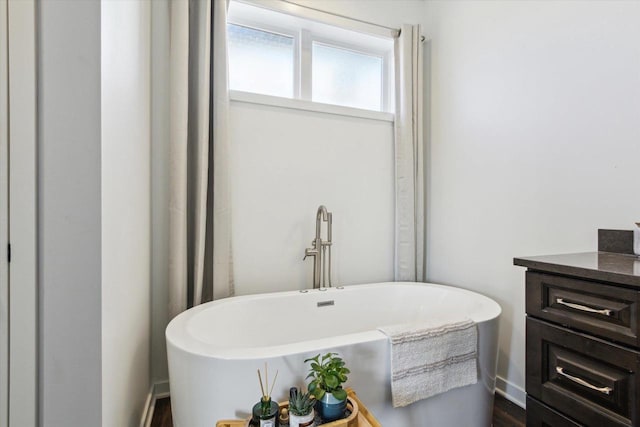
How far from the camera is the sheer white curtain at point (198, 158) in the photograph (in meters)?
1.80

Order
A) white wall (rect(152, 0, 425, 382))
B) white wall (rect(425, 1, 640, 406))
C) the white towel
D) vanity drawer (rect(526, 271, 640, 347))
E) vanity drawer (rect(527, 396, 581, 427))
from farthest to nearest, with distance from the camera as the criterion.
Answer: white wall (rect(152, 0, 425, 382)) < white wall (rect(425, 1, 640, 406)) < the white towel < vanity drawer (rect(527, 396, 581, 427)) < vanity drawer (rect(526, 271, 640, 347))

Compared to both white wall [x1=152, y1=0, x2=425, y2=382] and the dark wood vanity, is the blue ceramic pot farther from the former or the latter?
white wall [x1=152, y1=0, x2=425, y2=382]

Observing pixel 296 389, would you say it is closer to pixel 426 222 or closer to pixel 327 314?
pixel 327 314

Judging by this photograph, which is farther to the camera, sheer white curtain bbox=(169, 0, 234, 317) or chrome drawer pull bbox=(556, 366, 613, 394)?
sheer white curtain bbox=(169, 0, 234, 317)

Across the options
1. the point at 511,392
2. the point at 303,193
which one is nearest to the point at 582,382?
the point at 511,392

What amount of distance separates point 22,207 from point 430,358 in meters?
1.42

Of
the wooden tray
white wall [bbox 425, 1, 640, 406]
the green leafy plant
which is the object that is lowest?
the wooden tray

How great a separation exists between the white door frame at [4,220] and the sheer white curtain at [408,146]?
2.16 m

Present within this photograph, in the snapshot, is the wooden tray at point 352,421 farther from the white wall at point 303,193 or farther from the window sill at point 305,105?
the window sill at point 305,105

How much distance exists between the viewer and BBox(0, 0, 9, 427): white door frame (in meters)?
0.70

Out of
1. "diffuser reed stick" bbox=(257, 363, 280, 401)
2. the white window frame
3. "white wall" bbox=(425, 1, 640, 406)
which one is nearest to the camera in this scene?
"diffuser reed stick" bbox=(257, 363, 280, 401)

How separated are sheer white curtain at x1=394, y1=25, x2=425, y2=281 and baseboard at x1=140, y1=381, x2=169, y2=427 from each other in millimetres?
1698

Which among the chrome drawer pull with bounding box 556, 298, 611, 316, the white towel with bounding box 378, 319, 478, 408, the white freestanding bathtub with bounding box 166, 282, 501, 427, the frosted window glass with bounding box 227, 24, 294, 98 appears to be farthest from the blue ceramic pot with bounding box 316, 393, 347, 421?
the frosted window glass with bounding box 227, 24, 294, 98

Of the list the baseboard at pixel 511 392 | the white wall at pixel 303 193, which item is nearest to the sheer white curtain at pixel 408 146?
the white wall at pixel 303 193
